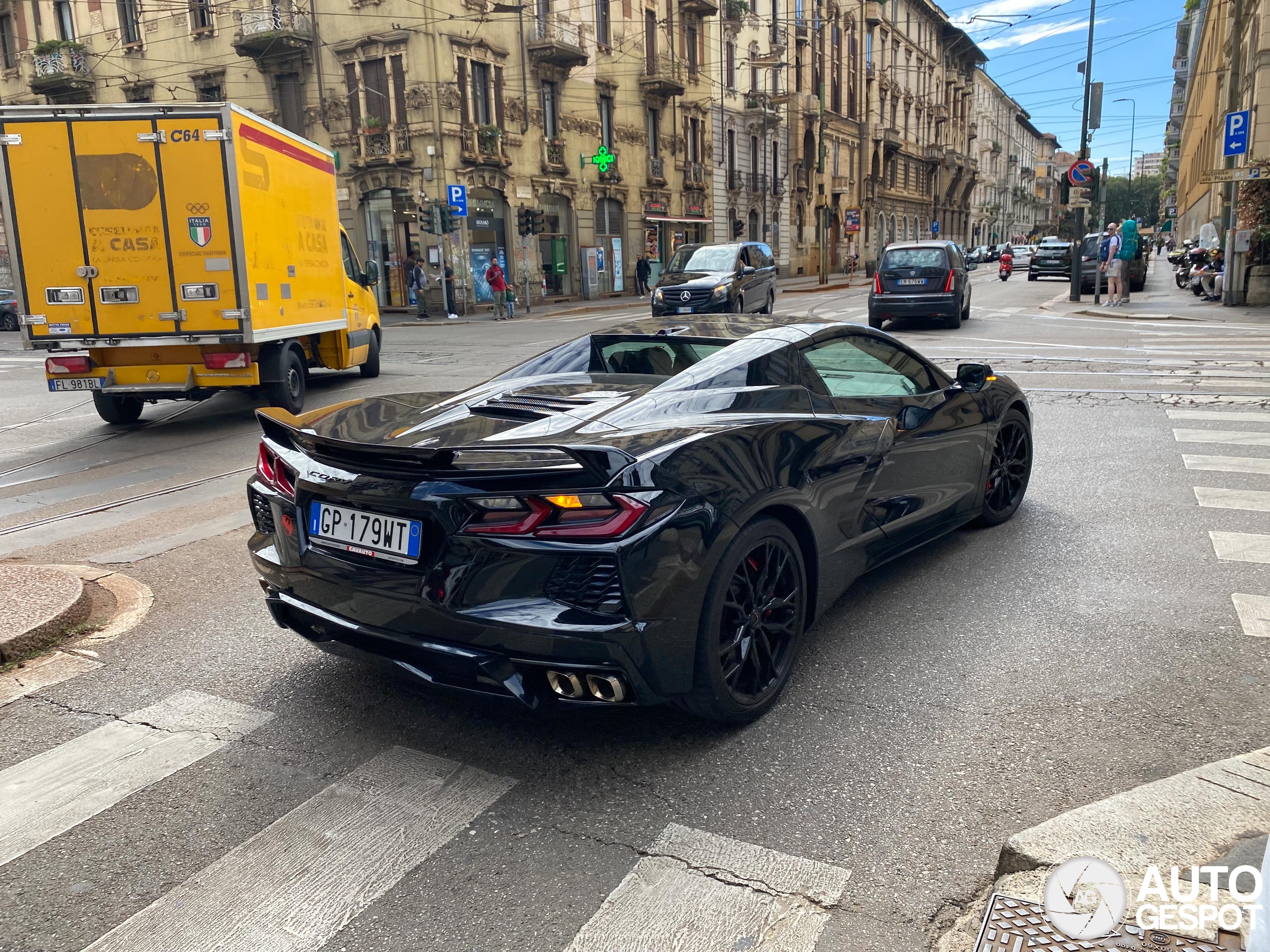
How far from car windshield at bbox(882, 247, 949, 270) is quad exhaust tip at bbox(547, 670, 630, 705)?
17.7 metres

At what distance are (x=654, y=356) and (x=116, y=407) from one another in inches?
350

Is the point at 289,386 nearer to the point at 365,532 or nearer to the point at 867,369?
the point at 867,369

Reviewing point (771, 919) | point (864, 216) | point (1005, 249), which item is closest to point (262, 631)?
point (771, 919)

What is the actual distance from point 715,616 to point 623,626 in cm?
38

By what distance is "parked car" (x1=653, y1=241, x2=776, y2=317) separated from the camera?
20.7 meters

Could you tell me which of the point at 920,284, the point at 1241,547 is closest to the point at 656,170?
the point at 920,284

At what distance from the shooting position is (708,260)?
73.7 feet

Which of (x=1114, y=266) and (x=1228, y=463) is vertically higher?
(x=1114, y=266)

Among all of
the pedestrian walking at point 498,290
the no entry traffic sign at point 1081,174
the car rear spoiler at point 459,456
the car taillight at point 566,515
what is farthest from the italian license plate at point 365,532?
the pedestrian walking at point 498,290

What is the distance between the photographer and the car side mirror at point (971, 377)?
5.23m

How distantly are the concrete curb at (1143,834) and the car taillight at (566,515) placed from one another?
4.47 feet

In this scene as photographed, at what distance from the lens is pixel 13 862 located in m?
2.78

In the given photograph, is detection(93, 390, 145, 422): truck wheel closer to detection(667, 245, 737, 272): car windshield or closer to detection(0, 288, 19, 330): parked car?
detection(667, 245, 737, 272): car windshield

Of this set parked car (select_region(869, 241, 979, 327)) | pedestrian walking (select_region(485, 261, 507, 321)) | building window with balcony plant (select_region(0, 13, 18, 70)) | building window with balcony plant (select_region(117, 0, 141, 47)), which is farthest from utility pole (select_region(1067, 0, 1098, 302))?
building window with balcony plant (select_region(0, 13, 18, 70))
